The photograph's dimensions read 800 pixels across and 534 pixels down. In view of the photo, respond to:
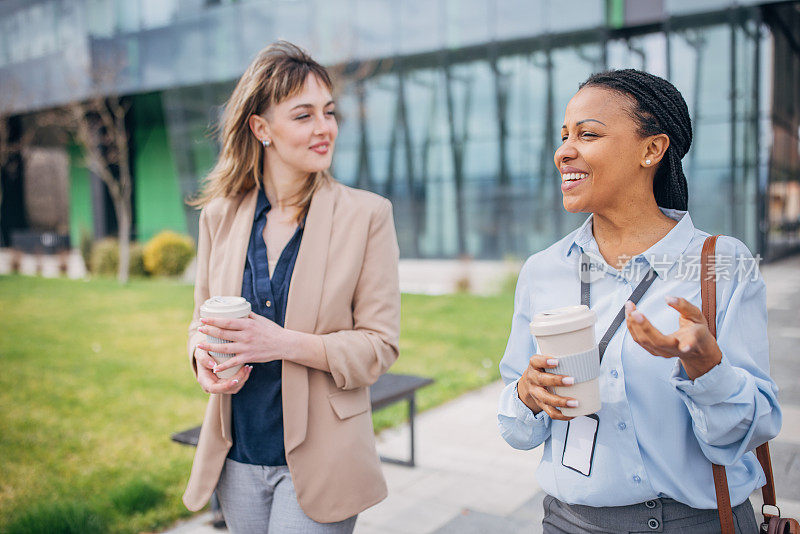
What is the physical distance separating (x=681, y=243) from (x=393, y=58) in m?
17.0

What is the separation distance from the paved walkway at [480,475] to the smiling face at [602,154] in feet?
A: 5.47

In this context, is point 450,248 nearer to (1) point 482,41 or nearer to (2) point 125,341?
(1) point 482,41

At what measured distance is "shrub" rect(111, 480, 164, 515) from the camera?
409 cm

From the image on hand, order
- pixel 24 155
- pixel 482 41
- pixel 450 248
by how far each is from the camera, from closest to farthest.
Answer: pixel 482 41 → pixel 450 248 → pixel 24 155

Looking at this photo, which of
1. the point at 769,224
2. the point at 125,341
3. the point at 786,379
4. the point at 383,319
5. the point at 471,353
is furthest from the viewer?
the point at 769,224

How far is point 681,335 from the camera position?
3.95 feet

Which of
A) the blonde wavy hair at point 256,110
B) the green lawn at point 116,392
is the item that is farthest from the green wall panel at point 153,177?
the blonde wavy hair at point 256,110

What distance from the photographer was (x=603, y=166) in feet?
4.95

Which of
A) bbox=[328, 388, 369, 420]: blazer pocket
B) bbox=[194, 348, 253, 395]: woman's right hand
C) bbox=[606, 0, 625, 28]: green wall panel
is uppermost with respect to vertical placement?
bbox=[606, 0, 625, 28]: green wall panel

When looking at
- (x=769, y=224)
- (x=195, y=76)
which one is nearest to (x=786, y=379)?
(x=769, y=224)

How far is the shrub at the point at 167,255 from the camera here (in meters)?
18.0

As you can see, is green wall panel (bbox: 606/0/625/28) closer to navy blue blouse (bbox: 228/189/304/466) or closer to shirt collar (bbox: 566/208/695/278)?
navy blue blouse (bbox: 228/189/304/466)

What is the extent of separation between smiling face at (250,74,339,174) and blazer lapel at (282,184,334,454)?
0.23m

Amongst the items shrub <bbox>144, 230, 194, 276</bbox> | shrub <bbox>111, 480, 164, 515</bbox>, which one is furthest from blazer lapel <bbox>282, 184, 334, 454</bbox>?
shrub <bbox>144, 230, 194, 276</bbox>
